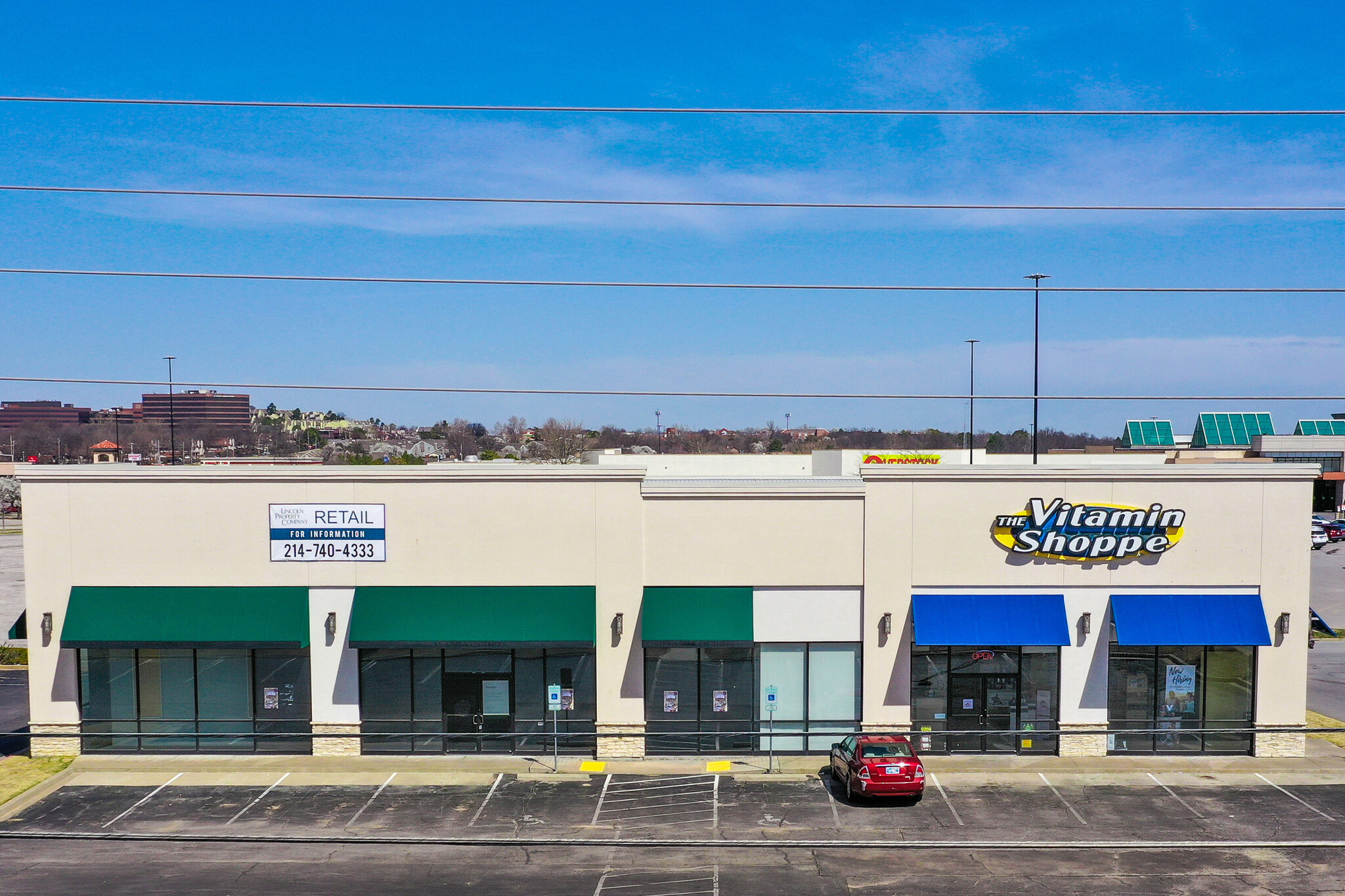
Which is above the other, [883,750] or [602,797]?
[883,750]

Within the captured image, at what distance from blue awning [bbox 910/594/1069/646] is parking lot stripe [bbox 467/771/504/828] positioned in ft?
34.2

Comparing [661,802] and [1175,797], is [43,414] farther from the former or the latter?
[1175,797]

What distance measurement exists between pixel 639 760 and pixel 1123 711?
1220 cm

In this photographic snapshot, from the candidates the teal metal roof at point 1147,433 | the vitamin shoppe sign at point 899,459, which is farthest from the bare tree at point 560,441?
the teal metal roof at point 1147,433

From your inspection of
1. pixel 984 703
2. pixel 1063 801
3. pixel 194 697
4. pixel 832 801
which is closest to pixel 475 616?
pixel 194 697

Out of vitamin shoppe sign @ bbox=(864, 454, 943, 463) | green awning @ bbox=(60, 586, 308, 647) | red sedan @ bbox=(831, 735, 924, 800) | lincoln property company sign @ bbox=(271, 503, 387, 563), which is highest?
vitamin shoppe sign @ bbox=(864, 454, 943, 463)

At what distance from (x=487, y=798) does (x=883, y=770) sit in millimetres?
8531

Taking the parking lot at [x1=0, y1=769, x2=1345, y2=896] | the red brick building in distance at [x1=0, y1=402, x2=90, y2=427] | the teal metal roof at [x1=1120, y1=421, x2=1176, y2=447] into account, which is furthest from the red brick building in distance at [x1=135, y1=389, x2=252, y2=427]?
the parking lot at [x1=0, y1=769, x2=1345, y2=896]

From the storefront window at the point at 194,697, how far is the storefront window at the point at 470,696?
1.92 m

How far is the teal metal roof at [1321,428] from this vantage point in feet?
331

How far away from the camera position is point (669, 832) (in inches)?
701

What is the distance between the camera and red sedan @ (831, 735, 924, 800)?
1894cm

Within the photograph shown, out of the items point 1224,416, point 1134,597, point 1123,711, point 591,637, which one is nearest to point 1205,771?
point 1123,711

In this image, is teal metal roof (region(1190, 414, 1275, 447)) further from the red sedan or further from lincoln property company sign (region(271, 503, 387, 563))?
lincoln property company sign (region(271, 503, 387, 563))
